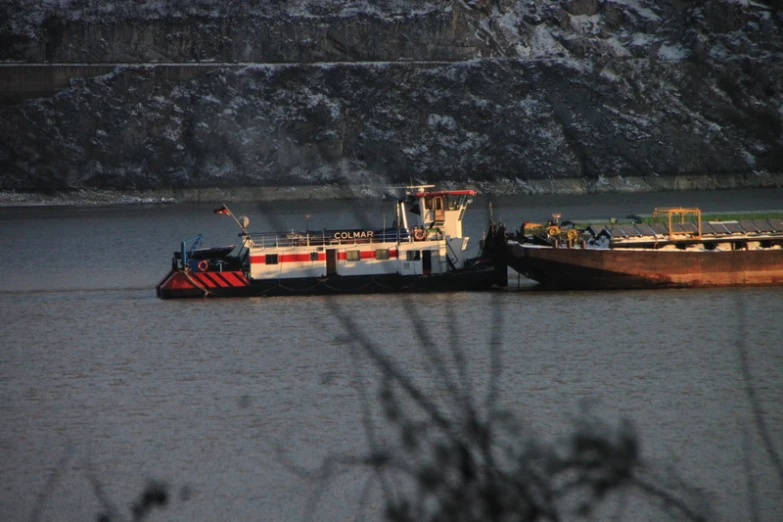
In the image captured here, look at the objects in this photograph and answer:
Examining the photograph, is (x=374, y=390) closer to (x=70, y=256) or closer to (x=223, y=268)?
(x=223, y=268)

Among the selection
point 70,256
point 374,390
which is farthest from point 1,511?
point 70,256

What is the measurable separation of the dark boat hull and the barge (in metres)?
1.68

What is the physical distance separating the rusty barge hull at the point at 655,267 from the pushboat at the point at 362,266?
2.03 metres

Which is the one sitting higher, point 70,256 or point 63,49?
point 63,49

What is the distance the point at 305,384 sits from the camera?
2886cm

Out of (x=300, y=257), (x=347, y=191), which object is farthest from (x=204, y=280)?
(x=347, y=191)

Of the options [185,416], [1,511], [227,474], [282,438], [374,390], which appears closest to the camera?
[1,511]

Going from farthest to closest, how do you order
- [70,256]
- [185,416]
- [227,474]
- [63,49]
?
[63,49], [70,256], [185,416], [227,474]

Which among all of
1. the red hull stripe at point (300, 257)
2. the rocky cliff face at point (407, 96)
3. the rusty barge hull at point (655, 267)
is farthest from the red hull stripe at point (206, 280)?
the rocky cliff face at point (407, 96)

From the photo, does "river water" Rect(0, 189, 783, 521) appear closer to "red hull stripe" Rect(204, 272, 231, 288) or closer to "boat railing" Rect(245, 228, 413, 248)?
"red hull stripe" Rect(204, 272, 231, 288)

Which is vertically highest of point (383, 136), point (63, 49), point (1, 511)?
point (63, 49)

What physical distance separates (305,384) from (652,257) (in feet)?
54.7

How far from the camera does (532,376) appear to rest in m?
29.0

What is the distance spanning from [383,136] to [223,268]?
89680mm
